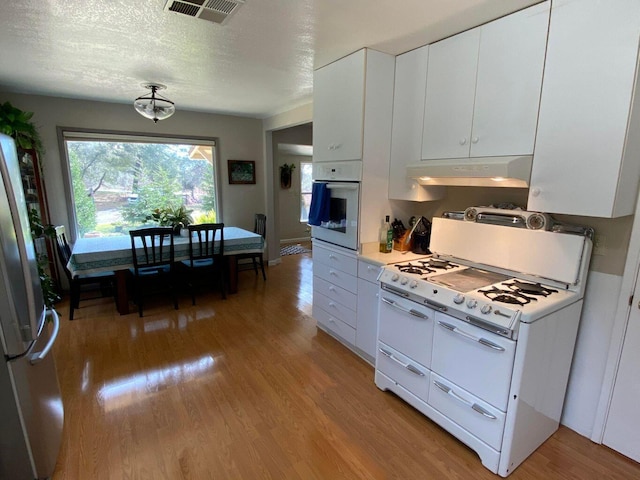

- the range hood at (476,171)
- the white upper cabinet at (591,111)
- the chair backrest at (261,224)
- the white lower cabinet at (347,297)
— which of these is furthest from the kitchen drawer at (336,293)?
the chair backrest at (261,224)

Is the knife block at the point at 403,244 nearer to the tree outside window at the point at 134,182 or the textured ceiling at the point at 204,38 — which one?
the textured ceiling at the point at 204,38

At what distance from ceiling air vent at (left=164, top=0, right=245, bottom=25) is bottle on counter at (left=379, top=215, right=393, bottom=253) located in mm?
1806

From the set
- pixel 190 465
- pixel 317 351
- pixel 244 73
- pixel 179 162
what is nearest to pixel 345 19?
pixel 244 73

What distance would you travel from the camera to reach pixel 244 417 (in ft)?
7.00

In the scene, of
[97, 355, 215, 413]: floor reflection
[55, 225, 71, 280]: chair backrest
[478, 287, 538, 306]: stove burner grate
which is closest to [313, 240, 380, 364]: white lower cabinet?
[478, 287, 538, 306]: stove burner grate

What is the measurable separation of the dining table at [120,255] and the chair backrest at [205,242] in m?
0.07

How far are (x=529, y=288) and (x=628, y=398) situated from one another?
78cm

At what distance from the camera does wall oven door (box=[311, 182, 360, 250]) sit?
8.76 ft

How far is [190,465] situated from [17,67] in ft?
11.8

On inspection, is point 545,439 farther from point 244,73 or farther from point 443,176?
point 244,73

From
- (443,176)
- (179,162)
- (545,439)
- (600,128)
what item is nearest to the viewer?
(600,128)

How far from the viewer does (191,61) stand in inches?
108

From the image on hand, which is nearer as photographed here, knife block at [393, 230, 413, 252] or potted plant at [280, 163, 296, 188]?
knife block at [393, 230, 413, 252]

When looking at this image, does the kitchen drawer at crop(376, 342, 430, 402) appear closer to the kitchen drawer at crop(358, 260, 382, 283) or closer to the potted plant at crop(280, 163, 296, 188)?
the kitchen drawer at crop(358, 260, 382, 283)
